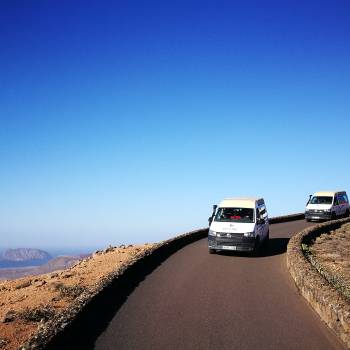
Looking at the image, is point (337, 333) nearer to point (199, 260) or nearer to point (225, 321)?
point (225, 321)

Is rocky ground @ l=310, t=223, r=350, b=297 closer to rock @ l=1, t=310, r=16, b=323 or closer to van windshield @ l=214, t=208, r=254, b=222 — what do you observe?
van windshield @ l=214, t=208, r=254, b=222

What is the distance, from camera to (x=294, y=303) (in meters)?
11.3

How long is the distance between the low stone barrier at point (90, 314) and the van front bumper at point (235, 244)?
3.41 meters

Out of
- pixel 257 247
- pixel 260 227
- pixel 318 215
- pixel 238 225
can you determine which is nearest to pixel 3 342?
pixel 238 225

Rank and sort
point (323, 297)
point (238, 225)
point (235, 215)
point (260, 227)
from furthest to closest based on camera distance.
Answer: point (235, 215) → point (260, 227) → point (238, 225) → point (323, 297)

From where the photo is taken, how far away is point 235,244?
18828 mm

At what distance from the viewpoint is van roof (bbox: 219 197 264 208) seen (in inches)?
791

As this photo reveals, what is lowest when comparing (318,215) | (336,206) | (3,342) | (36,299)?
(3,342)

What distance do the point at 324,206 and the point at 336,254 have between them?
16.3 metres

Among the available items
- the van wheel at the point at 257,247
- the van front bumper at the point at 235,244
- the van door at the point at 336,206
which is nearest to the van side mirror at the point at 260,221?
the van wheel at the point at 257,247

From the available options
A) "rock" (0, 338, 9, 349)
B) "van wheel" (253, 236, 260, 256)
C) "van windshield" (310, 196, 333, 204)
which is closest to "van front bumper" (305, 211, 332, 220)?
"van windshield" (310, 196, 333, 204)

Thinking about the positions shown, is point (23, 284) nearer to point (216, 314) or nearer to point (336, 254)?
point (216, 314)

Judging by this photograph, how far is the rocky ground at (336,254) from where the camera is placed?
14.1 metres

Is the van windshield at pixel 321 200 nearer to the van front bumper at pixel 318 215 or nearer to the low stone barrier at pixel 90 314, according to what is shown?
the van front bumper at pixel 318 215
